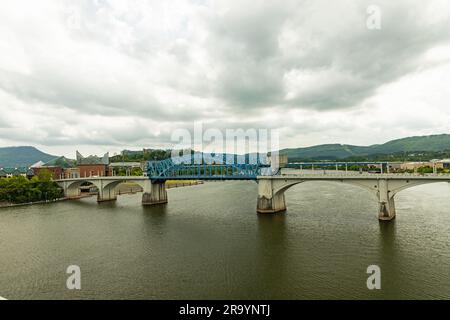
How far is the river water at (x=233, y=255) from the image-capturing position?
1777 centimetres

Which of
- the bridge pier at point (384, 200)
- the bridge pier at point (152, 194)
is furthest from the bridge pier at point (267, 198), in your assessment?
the bridge pier at point (152, 194)

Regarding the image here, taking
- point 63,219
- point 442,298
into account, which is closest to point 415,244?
point 442,298

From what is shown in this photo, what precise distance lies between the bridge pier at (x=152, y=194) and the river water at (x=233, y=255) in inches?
487

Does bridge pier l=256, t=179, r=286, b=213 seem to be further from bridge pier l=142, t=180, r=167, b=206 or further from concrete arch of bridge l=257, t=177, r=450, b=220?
bridge pier l=142, t=180, r=167, b=206

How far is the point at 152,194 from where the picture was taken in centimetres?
5600

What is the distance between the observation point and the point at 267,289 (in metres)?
17.8

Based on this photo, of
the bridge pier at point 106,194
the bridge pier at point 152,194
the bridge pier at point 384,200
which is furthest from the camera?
the bridge pier at point 106,194

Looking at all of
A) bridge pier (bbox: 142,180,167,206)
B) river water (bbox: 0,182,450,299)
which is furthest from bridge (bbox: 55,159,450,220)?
river water (bbox: 0,182,450,299)

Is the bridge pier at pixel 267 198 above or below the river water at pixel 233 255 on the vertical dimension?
above

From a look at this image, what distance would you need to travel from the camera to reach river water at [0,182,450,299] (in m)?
17.8

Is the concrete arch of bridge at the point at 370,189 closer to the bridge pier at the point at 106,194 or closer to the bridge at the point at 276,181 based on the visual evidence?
the bridge at the point at 276,181

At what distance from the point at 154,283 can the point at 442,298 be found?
56.0ft
